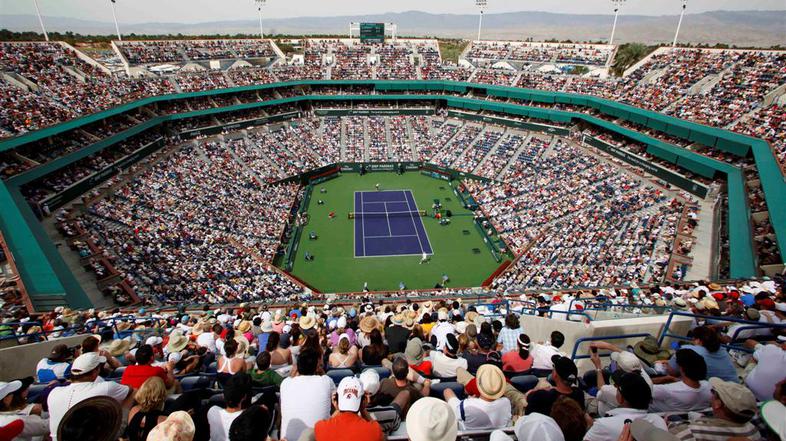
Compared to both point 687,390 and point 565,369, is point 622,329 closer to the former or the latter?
point 687,390

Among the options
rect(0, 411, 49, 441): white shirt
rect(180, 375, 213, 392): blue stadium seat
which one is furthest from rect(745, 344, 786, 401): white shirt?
rect(0, 411, 49, 441): white shirt

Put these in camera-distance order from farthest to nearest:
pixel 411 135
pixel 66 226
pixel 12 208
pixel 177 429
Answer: pixel 411 135 < pixel 66 226 < pixel 12 208 < pixel 177 429

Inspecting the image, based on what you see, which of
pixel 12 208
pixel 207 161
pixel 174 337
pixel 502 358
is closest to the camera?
pixel 502 358

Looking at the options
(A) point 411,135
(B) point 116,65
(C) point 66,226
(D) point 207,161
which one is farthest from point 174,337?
(B) point 116,65

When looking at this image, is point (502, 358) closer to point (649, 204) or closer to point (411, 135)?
point (649, 204)

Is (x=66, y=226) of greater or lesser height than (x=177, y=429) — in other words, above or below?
below

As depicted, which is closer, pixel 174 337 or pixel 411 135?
pixel 174 337

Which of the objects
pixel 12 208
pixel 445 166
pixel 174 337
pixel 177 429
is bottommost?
pixel 445 166
